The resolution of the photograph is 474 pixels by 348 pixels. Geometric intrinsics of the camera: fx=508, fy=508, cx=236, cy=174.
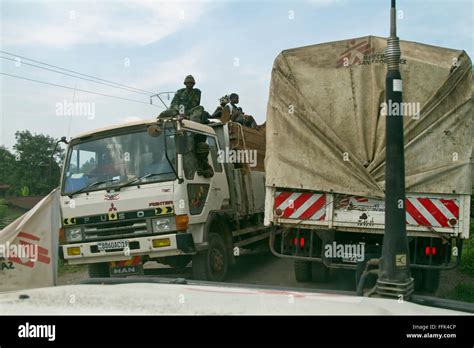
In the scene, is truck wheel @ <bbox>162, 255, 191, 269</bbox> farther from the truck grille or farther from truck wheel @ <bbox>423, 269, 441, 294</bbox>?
truck wheel @ <bbox>423, 269, 441, 294</bbox>

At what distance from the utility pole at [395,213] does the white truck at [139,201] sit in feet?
13.8

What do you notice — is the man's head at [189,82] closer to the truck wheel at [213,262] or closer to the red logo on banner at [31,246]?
the truck wheel at [213,262]

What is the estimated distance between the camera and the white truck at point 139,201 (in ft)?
23.8

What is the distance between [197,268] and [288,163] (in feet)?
7.59

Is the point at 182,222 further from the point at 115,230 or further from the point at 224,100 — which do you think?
the point at 224,100

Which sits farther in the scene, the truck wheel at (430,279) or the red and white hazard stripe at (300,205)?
the truck wheel at (430,279)

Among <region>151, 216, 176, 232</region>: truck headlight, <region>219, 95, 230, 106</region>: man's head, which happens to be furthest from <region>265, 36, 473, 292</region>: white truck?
<region>219, 95, 230, 106</region>: man's head

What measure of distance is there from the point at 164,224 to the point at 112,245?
2.82ft

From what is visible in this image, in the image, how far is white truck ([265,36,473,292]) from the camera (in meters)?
6.00

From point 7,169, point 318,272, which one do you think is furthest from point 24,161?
point 318,272

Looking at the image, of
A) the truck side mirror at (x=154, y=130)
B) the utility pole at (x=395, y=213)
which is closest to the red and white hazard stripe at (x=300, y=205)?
the truck side mirror at (x=154, y=130)

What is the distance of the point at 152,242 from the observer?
23.8 ft

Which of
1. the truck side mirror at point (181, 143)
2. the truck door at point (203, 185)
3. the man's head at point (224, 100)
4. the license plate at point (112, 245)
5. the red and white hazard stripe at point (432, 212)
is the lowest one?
the license plate at point (112, 245)
